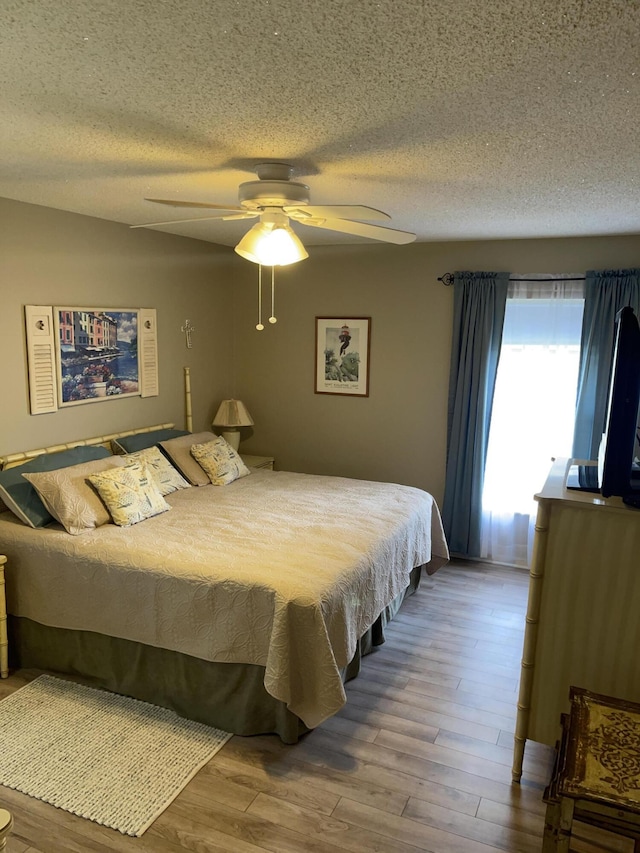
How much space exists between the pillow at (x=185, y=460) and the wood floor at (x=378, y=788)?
62.1 inches

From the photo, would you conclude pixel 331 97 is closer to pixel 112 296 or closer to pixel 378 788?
pixel 378 788

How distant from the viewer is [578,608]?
7.70 feet

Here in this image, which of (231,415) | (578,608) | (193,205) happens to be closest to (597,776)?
(578,608)

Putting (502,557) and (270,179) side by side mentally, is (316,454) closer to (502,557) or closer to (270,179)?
(502,557)

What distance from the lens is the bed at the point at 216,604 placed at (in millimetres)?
2625

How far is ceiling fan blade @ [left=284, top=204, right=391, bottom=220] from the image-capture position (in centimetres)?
237

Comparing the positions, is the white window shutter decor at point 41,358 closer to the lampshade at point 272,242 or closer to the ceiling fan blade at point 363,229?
the lampshade at point 272,242

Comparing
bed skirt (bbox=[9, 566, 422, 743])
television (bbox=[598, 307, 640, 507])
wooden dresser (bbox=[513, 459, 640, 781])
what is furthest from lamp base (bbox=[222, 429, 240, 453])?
television (bbox=[598, 307, 640, 507])

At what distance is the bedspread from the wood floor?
0.92 feet

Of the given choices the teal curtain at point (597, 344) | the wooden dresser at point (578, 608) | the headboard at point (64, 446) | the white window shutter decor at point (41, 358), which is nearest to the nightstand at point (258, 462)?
the headboard at point (64, 446)

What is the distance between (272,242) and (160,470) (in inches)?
79.1

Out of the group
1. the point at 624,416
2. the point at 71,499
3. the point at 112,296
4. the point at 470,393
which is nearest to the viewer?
the point at 624,416

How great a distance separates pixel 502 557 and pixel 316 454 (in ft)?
5.97

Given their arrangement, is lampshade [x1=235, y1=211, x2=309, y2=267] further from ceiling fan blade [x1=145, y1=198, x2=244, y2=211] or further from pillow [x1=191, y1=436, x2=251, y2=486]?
pillow [x1=191, y1=436, x2=251, y2=486]
